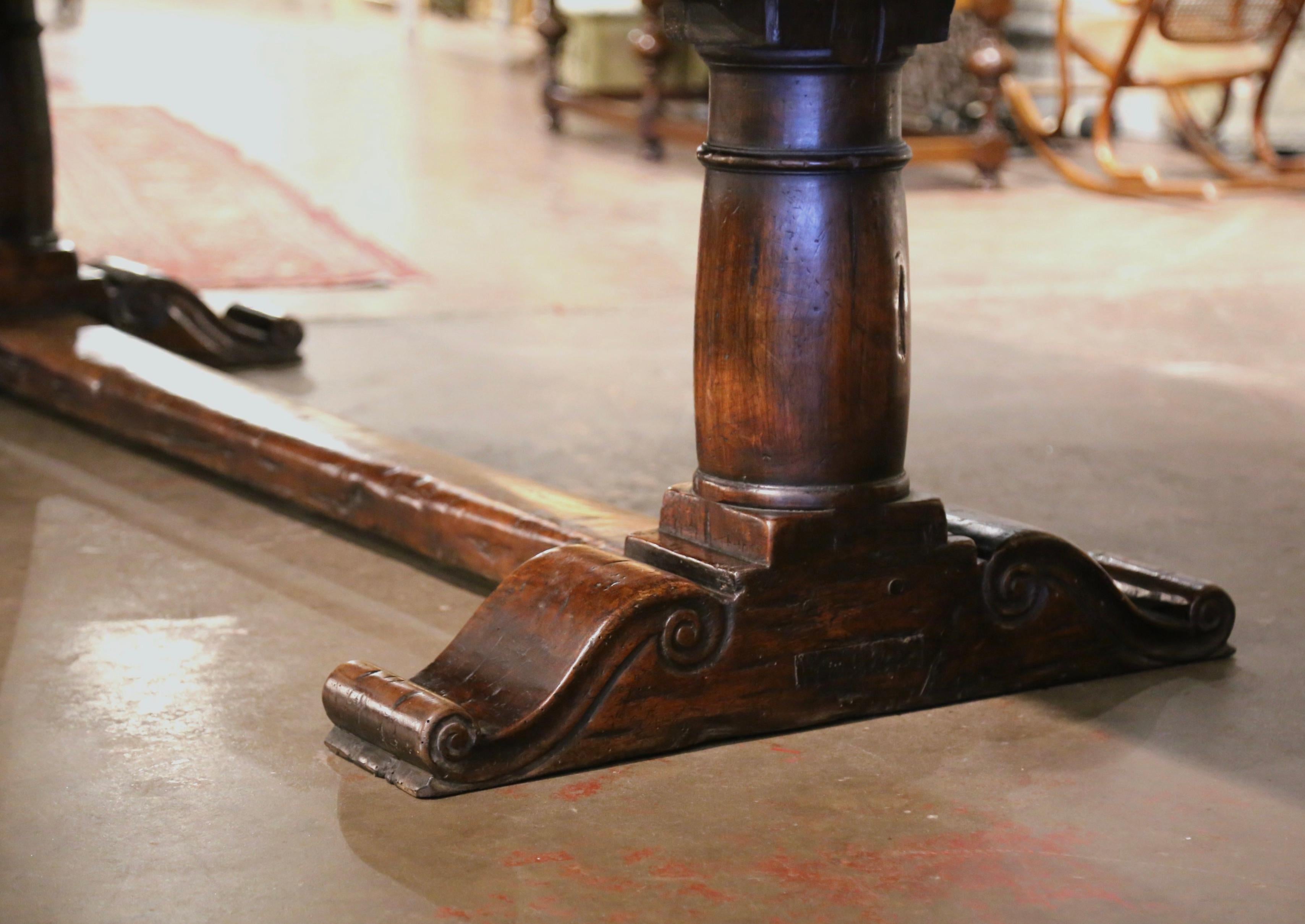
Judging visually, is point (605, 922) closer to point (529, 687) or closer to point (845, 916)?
point (845, 916)

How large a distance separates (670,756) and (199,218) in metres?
3.65

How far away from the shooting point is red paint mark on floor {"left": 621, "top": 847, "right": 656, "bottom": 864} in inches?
53.4

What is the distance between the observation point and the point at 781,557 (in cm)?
158

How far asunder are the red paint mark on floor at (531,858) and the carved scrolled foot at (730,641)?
123mm

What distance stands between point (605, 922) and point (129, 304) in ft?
7.23

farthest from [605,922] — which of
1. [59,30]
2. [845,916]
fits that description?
[59,30]

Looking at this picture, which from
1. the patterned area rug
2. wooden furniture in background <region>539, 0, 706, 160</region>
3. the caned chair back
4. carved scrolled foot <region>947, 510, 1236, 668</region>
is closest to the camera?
carved scrolled foot <region>947, 510, 1236, 668</region>

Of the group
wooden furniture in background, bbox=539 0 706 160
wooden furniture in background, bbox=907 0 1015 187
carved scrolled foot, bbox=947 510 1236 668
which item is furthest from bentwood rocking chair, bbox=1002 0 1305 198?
carved scrolled foot, bbox=947 510 1236 668

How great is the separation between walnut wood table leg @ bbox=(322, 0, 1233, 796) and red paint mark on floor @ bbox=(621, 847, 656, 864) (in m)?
0.16

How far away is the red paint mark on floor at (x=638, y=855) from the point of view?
4.45ft

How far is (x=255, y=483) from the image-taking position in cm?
232

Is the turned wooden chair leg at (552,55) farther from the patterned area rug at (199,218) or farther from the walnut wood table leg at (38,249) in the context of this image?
the walnut wood table leg at (38,249)

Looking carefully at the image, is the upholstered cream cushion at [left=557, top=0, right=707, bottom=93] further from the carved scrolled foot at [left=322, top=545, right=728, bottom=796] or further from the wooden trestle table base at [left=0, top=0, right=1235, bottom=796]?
the carved scrolled foot at [left=322, top=545, right=728, bottom=796]

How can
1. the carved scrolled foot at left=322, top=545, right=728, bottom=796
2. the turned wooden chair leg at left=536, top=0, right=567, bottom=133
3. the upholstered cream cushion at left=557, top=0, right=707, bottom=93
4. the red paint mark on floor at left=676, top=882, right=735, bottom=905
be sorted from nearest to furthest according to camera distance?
the red paint mark on floor at left=676, top=882, right=735, bottom=905
the carved scrolled foot at left=322, top=545, right=728, bottom=796
the turned wooden chair leg at left=536, top=0, right=567, bottom=133
the upholstered cream cushion at left=557, top=0, right=707, bottom=93
